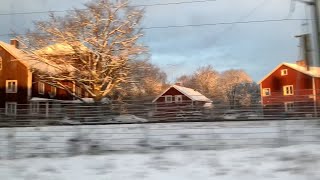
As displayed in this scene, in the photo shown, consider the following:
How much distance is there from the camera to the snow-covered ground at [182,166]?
9.65 m

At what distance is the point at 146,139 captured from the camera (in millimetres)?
13320

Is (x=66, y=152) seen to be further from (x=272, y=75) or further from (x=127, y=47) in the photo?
(x=272, y=75)

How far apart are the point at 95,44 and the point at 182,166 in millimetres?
→ 34298

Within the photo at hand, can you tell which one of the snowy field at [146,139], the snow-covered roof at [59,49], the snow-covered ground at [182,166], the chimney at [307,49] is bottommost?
the snow-covered ground at [182,166]

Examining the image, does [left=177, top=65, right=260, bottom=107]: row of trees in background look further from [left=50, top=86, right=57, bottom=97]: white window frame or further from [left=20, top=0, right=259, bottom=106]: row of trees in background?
[left=20, top=0, right=259, bottom=106]: row of trees in background

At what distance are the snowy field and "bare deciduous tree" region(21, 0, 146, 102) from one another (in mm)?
29649

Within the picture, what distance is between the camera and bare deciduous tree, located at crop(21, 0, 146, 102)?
143 ft

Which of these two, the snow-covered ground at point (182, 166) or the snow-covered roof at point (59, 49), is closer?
the snow-covered ground at point (182, 166)

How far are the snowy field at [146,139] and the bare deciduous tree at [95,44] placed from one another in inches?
1167

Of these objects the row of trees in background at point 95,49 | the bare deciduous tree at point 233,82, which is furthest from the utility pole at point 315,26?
the bare deciduous tree at point 233,82

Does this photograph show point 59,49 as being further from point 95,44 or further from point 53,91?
point 53,91

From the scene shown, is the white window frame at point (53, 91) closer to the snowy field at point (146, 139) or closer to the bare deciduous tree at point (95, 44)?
the bare deciduous tree at point (95, 44)

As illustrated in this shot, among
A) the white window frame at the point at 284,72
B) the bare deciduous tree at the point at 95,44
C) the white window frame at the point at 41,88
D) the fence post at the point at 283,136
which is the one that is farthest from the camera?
the white window frame at the point at 284,72

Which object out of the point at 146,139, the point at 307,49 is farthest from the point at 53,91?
the point at 307,49
